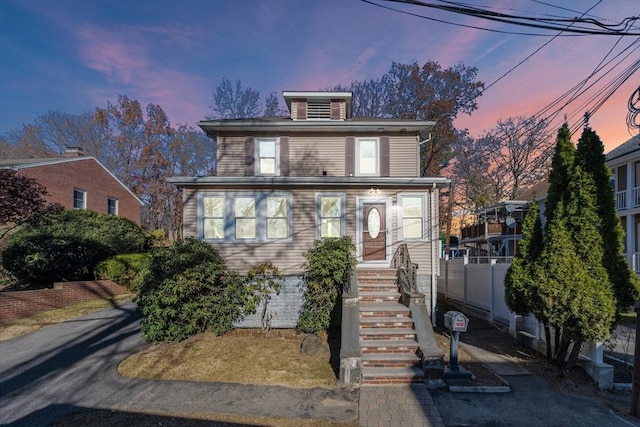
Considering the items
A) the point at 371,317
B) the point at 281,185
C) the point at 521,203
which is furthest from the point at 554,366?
the point at 521,203

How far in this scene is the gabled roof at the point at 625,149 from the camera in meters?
16.9

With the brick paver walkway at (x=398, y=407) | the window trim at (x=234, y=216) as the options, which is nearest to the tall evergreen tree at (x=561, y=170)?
the brick paver walkway at (x=398, y=407)

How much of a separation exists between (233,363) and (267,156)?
7423mm

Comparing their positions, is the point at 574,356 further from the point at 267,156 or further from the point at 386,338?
the point at 267,156

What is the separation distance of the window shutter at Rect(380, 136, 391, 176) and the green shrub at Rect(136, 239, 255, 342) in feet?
21.0

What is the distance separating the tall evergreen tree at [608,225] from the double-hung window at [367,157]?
6416mm

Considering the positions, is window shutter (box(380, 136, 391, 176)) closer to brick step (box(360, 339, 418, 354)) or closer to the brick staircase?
the brick staircase

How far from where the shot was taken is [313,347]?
7820 mm

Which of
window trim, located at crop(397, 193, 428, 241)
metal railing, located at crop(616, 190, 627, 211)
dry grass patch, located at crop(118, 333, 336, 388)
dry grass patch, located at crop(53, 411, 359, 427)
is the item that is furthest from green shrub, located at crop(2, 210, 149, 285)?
metal railing, located at crop(616, 190, 627, 211)

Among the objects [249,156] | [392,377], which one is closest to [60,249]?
[249,156]

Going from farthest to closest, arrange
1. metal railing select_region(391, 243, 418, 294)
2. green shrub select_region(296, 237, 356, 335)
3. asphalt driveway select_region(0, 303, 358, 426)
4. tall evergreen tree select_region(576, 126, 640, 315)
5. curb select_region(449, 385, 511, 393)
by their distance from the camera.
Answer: green shrub select_region(296, 237, 356, 335), metal railing select_region(391, 243, 418, 294), tall evergreen tree select_region(576, 126, 640, 315), curb select_region(449, 385, 511, 393), asphalt driveway select_region(0, 303, 358, 426)

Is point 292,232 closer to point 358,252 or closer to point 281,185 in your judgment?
point 281,185

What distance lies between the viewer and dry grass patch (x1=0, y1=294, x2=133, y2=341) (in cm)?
931

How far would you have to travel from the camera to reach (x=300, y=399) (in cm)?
572
